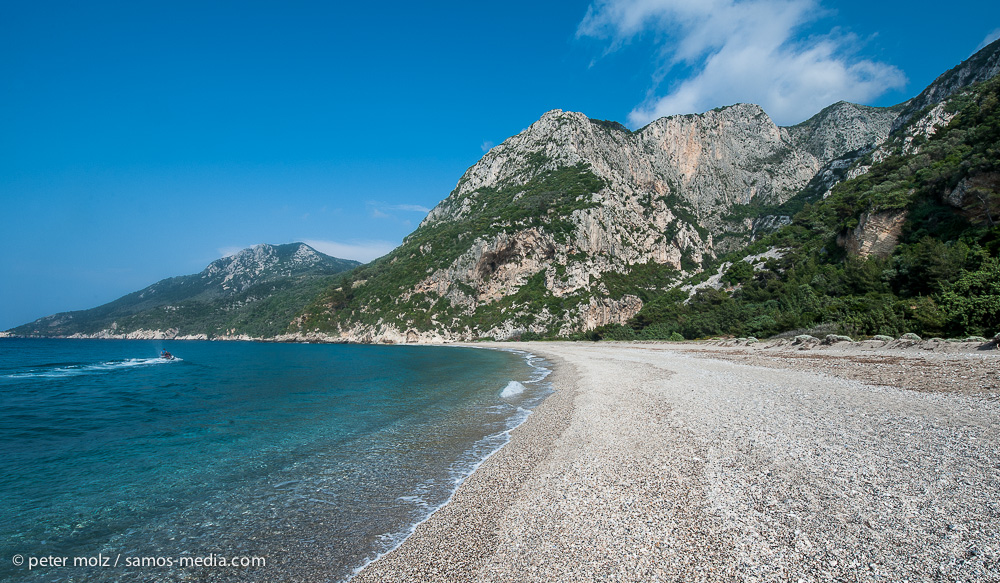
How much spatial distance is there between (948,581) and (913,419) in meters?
6.47

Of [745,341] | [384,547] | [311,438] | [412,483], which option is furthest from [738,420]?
[745,341]

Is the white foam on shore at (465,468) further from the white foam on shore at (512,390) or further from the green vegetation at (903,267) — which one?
the green vegetation at (903,267)

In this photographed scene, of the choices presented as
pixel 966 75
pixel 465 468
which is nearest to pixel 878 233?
pixel 465 468

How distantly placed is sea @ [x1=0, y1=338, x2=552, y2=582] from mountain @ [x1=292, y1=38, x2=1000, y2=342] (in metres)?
40.6

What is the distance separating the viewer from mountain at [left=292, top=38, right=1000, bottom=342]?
7300 centimetres

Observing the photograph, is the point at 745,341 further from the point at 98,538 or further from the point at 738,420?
the point at 98,538

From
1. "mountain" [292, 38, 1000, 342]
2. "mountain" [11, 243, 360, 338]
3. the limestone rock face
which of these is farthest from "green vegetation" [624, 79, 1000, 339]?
"mountain" [11, 243, 360, 338]

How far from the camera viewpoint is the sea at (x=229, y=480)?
17.1 feet

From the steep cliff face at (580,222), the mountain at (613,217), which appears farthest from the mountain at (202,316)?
the steep cliff face at (580,222)

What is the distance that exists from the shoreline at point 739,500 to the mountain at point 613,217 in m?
38.5

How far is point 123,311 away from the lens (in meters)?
168

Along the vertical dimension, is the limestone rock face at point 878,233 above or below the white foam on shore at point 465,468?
above

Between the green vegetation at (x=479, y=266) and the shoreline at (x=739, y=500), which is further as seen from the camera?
the green vegetation at (x=479, y=266)

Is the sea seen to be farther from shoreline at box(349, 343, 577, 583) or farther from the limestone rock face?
the limestone rock face
